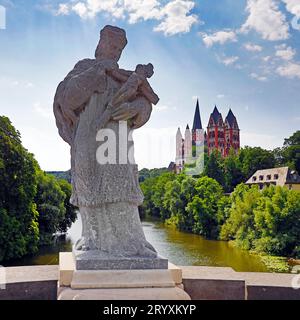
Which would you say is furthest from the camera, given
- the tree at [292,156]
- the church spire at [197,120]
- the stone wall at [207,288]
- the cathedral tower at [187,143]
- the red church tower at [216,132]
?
the church spire at [197,120]

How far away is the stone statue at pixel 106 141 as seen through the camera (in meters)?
5.43

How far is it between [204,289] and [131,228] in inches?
44.5

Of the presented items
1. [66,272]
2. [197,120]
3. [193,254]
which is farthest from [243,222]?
[197,120]

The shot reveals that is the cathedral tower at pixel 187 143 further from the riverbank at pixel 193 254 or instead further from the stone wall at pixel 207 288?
the stone wall at pixel 207 288

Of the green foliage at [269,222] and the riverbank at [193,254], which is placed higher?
the green foliage at [269,222]

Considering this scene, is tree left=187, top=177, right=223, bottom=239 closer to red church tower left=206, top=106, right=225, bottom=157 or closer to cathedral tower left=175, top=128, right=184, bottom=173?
cathedral tower left=175, top=128, right=184, bottom=173

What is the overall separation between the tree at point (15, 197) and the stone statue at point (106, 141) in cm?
1885

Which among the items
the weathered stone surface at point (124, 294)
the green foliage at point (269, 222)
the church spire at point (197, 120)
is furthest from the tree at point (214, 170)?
the weathered stone surface at point (124, 294)

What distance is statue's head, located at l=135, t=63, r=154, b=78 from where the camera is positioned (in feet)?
19.1

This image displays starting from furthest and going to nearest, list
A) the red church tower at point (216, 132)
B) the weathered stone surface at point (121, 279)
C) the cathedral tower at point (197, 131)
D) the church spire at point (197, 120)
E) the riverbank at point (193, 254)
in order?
1. the church spire at point (197, 120)
2. the red church tower at point (216, 132)
3. the cathedral tower at point (197, 131)
4. the riverbank at point (193, 254)
5. the weathered stone surface at point (121, 279)

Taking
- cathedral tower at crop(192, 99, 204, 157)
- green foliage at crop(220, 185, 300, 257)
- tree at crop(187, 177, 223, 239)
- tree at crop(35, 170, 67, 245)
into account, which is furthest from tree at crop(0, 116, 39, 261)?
cathedral tower at crop(192, 99, 204, 157)

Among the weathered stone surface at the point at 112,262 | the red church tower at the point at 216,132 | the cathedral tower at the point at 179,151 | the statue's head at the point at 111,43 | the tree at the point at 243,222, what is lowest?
the tree at the point at 243,222

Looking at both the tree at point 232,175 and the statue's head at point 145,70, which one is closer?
the statue's head at point 145,70
